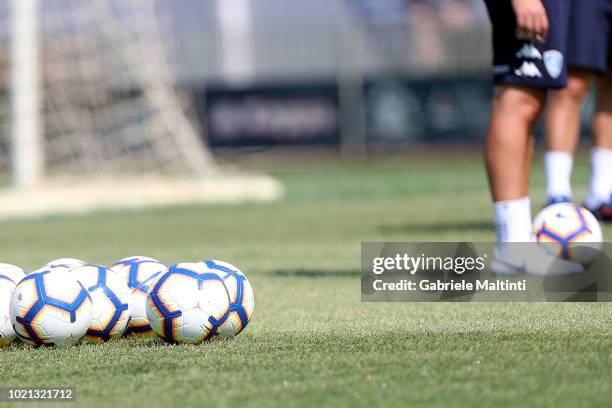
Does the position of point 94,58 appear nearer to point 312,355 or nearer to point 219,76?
point 219,76

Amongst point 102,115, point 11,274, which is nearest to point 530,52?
point 11,274

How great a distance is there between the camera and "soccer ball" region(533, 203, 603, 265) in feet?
15.4

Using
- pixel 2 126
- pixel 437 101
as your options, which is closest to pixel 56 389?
pixel 2 126

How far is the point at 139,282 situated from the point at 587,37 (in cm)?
285

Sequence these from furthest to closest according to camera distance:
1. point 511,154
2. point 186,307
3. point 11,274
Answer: point 511,154, point 11,274, point 186,307

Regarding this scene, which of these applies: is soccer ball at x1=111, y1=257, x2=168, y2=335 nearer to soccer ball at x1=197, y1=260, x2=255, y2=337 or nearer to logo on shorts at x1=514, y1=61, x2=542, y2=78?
soccer ball at x1=197, y1=260, x2=255, y2=337

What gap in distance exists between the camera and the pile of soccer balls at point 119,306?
3424 mm

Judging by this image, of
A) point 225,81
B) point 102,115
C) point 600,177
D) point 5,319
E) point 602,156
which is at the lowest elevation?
point 225,81

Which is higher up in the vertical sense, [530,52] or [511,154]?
[530,52]

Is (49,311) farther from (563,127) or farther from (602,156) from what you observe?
(602,156)

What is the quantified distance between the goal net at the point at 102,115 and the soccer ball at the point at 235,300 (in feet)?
26.4

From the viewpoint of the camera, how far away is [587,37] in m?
5.66

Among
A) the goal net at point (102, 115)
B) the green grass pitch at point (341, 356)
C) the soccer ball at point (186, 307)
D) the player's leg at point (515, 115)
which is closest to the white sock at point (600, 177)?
the green grass pitch at point (341, 356)

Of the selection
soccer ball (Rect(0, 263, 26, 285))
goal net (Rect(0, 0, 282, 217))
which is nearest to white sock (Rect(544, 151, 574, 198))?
soccer ball (Rect(0, 263, 26, 285))
